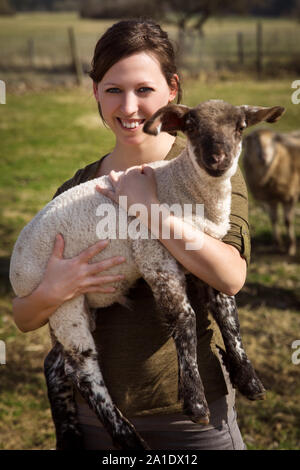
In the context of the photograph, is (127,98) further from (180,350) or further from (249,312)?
(249,312)

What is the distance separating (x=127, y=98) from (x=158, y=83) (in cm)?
18

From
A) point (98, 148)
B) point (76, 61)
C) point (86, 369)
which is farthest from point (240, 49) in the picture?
point (86, 369)

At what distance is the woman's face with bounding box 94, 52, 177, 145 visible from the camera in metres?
2.22

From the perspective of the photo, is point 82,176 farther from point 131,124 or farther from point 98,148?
point 98,148

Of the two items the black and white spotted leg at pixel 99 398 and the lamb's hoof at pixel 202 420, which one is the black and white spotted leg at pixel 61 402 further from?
the lamb's hoof at pixel 202 420

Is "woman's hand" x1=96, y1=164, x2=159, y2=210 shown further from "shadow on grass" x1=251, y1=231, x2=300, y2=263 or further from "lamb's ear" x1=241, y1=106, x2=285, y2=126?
"shadow on grass" x1=251, y1=231, x2=300, y2=263

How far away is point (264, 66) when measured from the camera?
71.6ft

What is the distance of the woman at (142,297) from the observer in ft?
7.03

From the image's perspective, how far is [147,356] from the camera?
216 cm

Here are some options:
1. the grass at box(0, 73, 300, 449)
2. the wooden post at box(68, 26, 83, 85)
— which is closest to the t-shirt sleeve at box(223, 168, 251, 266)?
the grass at box(0, 73, 300, 449)

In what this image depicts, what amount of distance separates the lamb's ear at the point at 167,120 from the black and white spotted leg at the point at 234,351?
2.61ft

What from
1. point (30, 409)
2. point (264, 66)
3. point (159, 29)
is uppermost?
point (264, 66)

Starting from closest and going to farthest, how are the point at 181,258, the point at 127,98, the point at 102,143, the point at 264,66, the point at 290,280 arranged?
the point at 181,258 → the point at 127,98 → the point at 290,280 → the point at 102,143 → the point at 264,66
